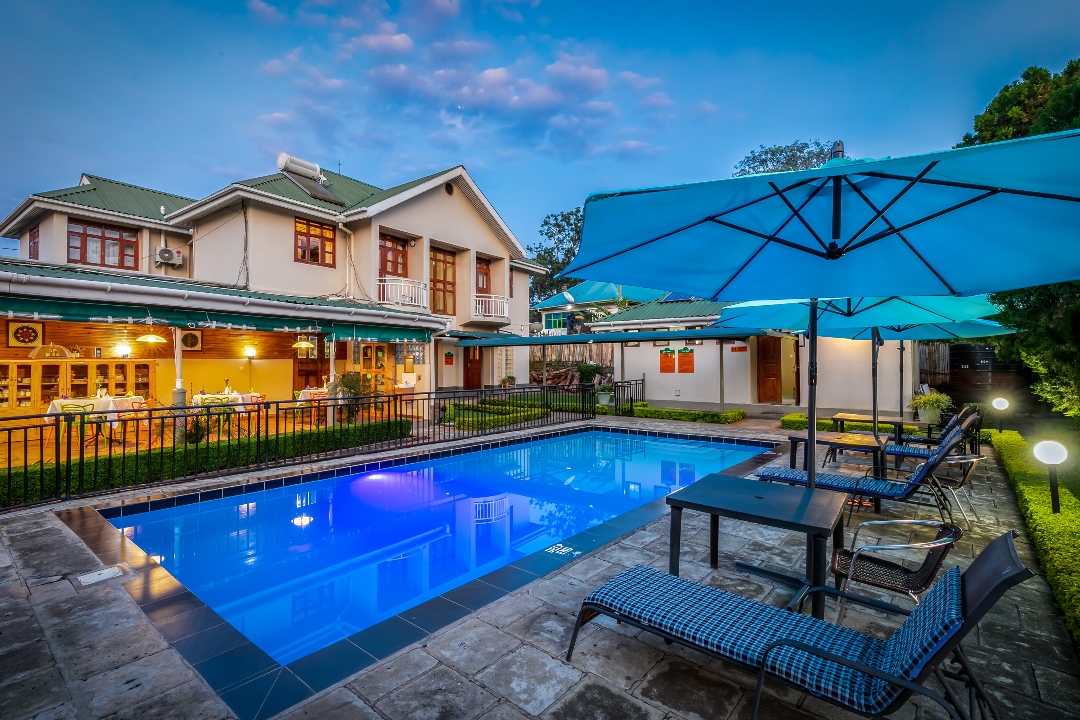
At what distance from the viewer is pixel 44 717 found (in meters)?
2.10

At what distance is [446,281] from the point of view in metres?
17.8

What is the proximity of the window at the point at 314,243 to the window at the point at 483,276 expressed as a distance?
226 inches

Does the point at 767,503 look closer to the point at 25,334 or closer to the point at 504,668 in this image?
the point at 504,668

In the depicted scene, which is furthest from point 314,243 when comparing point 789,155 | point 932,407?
point 789,155

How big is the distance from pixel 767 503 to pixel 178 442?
8287 mm

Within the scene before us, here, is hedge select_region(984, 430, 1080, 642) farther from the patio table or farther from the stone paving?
the patio table

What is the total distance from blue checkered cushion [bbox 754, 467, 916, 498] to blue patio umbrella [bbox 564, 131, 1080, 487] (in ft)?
7.11

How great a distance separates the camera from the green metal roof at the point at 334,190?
44.1 ft

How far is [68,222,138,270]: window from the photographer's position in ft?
40.9

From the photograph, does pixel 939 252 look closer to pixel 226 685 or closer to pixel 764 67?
pixel 226 685

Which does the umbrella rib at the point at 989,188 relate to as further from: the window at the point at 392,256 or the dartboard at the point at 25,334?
the window at the point at 392,256

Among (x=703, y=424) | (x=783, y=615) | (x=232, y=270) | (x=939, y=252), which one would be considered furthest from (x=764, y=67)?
(x=783, y=615)

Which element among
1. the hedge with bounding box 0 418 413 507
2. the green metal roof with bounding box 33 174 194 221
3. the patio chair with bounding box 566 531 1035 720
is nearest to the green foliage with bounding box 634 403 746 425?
the hedge with bounding box 0 418 413 507

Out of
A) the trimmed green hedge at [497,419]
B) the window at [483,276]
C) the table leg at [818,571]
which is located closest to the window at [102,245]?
the trimmed green hedge at [497,419]
